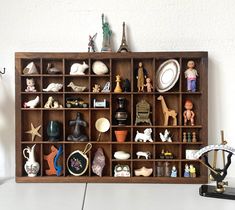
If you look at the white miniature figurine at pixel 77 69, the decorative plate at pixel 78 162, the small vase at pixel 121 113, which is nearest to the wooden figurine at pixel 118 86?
the small vase at pixel 121 113

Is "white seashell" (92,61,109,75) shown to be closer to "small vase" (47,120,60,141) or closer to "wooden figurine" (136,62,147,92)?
"wooden figurine" (136,62,147,92)

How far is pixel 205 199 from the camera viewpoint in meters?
0.99

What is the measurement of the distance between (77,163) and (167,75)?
0.51 m

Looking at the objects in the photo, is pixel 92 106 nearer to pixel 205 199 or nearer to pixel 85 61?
pixel 85 61

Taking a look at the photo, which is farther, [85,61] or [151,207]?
[85,61]

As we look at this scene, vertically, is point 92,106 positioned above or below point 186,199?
above

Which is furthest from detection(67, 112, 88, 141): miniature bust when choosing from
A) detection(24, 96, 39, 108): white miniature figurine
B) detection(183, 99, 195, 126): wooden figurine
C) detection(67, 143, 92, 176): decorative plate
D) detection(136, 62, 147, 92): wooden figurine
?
detection(183, 99, 195, 126): wooden figurine

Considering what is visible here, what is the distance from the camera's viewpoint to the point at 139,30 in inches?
48.6

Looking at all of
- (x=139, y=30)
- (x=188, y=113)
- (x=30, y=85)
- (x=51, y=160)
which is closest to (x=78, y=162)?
(x=51, y=160)

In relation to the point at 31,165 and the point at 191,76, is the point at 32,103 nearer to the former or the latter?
the point at 31,165

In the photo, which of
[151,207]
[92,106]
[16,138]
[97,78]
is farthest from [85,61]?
[151,207]

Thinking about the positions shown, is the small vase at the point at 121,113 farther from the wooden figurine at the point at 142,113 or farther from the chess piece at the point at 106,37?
the chess piece at the point at 106,37

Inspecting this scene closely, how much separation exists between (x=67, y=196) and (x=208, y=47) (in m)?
0.83

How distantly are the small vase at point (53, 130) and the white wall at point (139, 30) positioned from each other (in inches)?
7.9
